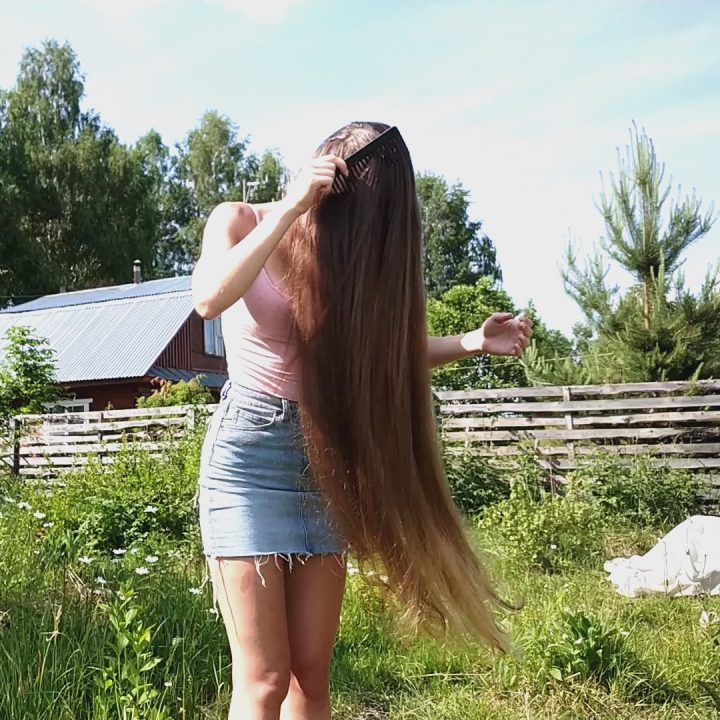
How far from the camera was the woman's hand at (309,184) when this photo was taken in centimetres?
131

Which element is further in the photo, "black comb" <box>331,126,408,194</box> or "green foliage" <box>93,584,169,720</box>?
"green foliage" <box>93,584,169,720</box>

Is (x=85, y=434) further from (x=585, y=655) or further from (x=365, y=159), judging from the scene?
(x=365, y=159)

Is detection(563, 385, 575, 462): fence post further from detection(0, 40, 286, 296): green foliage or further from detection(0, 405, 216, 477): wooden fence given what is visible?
detection(0, 40, 286, 296): green foliage

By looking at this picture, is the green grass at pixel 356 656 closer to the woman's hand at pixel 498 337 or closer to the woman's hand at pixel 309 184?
the woman's hand at pixel 498 337

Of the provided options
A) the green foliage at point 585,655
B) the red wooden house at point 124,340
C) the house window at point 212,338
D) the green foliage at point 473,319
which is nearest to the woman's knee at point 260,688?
the green foliage at point 585,655

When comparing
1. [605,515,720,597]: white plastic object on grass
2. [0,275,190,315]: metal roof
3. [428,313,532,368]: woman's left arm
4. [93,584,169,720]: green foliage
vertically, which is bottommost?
[605,515,720,597]: white plastic object on grass

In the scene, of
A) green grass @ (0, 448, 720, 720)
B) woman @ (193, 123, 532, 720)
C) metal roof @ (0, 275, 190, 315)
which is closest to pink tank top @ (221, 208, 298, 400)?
woman @ (193, 123, 532, 720)

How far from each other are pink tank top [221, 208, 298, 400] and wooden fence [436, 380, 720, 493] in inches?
217

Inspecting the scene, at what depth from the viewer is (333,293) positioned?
1438 millimetres

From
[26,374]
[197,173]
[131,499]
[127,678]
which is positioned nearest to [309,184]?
[127,678]

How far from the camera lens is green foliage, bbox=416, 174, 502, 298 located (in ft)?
104

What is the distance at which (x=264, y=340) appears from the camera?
1446mm

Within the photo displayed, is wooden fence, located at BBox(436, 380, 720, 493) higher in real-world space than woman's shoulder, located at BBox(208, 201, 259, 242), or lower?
lower

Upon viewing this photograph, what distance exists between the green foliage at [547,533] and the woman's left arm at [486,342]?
8.45 feet
